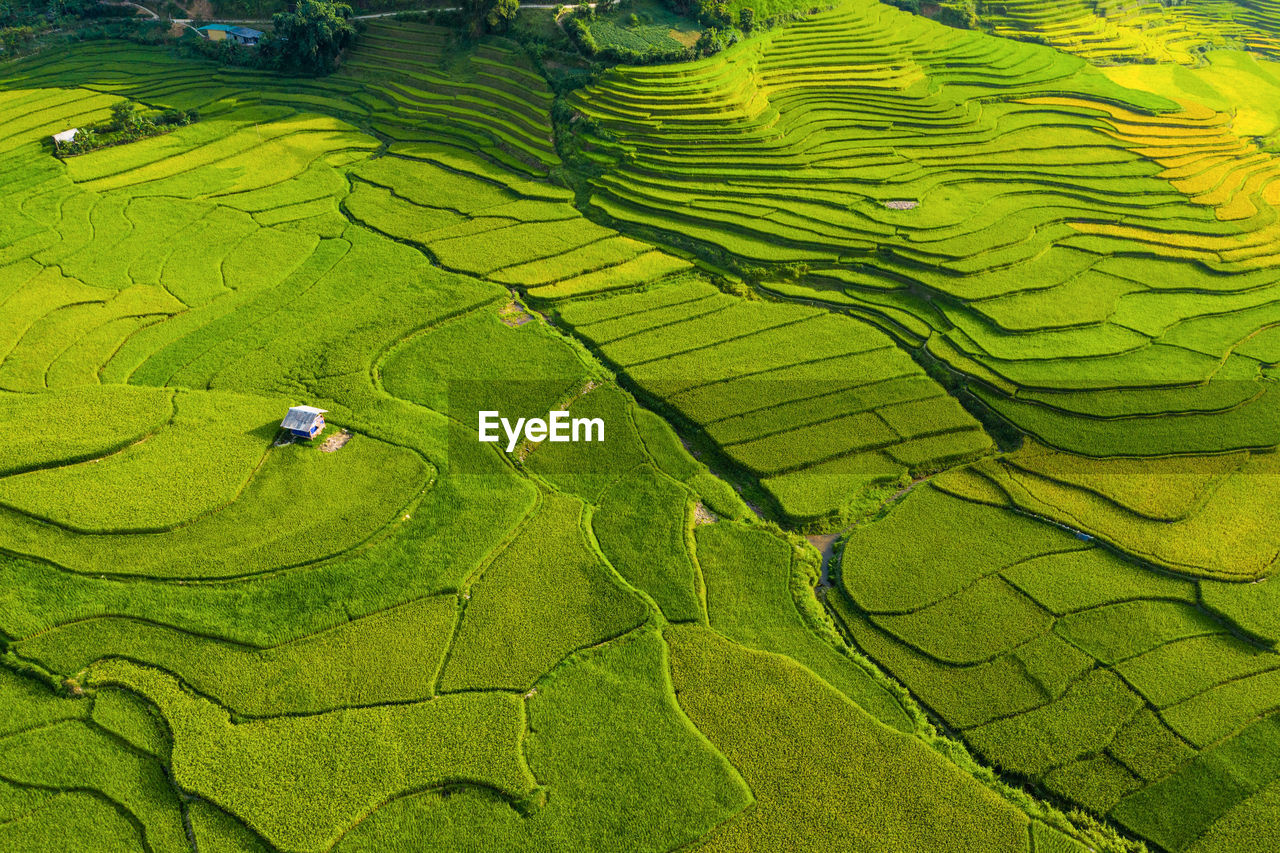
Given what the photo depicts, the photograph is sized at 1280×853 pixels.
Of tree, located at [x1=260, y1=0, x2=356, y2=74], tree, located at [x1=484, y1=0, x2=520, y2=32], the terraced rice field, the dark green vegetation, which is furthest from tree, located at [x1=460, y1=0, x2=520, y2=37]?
the dark green vegetation

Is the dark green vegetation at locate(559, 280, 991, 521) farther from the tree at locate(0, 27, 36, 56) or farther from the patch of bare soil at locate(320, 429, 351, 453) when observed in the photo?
the tree at locate(0, 27, 36, 56)

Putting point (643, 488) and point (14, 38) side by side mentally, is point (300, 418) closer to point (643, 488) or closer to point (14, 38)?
point (643, 488)

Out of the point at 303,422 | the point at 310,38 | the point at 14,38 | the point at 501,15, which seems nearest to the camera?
the point at 303,422

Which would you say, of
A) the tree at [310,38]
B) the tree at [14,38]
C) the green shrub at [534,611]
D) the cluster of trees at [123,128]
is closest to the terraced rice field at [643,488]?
the green shrub at [534,611]

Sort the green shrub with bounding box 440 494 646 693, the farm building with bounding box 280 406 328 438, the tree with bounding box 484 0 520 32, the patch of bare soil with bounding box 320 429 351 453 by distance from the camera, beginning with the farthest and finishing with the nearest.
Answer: the tree with bounding box 484 0 520 32 → the patch of bare soil with bounding box 320 429 351 453 → the farm building with bounding box 280 406 328 438 → the green shrub with bounding box 440 494 646 693

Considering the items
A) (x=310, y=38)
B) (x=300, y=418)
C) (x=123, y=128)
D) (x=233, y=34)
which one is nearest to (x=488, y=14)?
(x=310, y=38)
